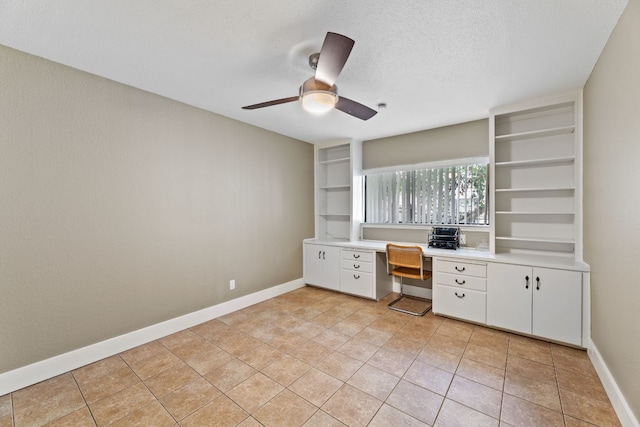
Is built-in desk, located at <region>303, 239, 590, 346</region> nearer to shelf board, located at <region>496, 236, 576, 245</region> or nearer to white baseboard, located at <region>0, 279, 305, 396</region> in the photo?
shelf board, located at <region>496, 236, 576, 245</region>

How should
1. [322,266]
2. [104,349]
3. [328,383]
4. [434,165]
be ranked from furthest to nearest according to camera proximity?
[322,266] < [434,165] < [104,349] < [328,383]

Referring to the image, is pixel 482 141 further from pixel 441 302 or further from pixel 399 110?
pixel 441 302

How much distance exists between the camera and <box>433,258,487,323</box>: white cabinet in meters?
2.97

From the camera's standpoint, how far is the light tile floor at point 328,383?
1.71 metres

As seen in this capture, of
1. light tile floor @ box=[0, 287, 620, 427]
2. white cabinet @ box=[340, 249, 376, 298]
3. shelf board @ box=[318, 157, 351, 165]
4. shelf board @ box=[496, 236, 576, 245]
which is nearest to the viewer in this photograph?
light tile floor @ box=[0, 287, 620, 427]

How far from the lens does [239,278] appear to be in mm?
3561

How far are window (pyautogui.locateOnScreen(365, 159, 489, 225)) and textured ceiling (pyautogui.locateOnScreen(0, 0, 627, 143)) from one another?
1067 mm

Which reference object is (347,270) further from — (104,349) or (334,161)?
(104,349)

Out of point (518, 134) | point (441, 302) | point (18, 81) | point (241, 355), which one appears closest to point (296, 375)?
point (241, 355)

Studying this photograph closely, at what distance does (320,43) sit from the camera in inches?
74.2

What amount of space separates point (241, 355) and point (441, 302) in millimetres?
2309

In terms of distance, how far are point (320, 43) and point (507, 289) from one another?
2917 mm

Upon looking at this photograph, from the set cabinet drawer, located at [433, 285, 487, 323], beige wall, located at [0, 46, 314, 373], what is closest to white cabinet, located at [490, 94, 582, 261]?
cabinet drawer, located at [433, 285, 487, 323]

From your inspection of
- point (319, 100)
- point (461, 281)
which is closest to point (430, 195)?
point (461, 281)
